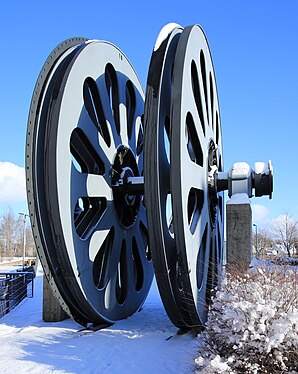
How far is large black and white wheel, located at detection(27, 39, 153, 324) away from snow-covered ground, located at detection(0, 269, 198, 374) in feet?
2.28

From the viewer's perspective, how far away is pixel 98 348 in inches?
343

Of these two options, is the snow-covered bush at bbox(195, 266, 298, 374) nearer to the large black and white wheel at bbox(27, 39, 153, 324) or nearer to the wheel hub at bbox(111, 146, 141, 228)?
the large black and white wheel at bbox(27, 39, 153, 324)

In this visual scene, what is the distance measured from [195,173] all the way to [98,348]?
12.5 feet

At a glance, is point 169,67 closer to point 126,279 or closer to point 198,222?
point 198,222

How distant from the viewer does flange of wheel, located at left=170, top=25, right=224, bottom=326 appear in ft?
28.4

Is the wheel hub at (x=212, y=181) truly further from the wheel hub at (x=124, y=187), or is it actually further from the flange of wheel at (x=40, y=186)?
the flange of wheel at (x=40, y=186)

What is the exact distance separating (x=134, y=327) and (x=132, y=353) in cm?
273

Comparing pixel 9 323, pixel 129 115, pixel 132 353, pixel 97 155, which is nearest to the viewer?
pixel 132 353

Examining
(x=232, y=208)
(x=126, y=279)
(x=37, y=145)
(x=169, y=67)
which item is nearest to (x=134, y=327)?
(x=126, y=279)

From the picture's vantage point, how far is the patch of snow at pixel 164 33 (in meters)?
9.83

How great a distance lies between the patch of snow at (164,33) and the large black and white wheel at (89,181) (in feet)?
5.63

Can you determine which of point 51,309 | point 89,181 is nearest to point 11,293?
point 51,309

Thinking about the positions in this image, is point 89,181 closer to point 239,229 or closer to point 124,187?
point 124,187

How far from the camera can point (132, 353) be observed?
8.34 metres
